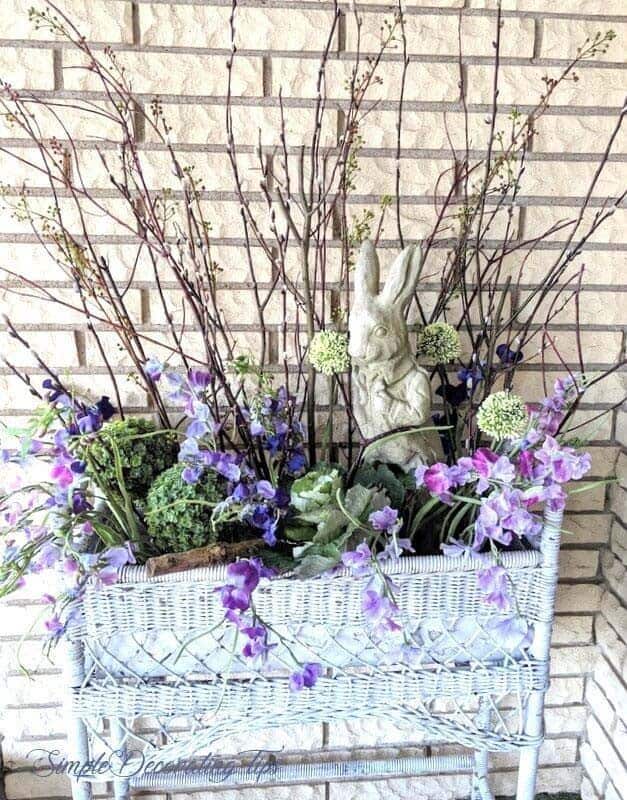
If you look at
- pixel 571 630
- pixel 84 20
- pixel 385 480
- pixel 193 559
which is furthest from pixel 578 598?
pixel 84 20

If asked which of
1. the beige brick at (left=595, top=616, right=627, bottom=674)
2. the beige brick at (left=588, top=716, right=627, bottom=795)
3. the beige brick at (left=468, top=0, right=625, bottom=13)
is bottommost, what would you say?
the beige brick at (left=588, top=716, right=627, bottom=795)

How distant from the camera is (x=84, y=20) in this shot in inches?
41.3

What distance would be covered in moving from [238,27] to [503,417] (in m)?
0.75

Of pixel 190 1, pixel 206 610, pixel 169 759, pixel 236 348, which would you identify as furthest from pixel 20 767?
pixel 190 1

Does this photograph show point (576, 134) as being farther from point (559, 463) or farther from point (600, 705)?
point (600, 705)

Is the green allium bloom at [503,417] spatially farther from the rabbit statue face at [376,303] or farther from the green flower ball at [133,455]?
the green flower ball at [133,455]

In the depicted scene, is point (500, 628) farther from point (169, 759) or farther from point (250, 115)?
point (250, 115)

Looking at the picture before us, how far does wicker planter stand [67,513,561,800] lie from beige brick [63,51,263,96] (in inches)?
29.9

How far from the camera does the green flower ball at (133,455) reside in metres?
0.94

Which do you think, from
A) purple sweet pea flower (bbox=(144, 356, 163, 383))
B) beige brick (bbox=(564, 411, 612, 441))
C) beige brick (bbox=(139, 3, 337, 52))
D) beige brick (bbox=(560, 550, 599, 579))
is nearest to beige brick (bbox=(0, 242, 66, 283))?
purple sweet pea flower (bbox=(144, 356, 163, 383))

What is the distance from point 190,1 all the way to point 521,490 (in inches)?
35.7

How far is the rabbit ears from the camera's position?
90cm

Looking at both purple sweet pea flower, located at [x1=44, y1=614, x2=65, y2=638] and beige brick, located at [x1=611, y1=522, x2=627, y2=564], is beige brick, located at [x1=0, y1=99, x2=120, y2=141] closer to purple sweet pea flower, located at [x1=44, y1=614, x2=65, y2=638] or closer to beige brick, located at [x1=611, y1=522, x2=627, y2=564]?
purple sweet pea flower, located at [x1=44, y1=614, x2=65, y2=638]

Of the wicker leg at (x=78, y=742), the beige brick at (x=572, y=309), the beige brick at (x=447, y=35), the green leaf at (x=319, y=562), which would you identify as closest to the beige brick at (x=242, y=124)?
the beige brick at (x=447, y=35)
